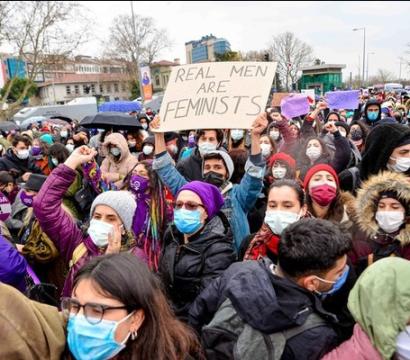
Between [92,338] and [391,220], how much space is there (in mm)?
1759

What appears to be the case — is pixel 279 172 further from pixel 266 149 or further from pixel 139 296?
pixel 139 296

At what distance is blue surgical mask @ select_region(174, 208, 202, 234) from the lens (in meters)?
2.55

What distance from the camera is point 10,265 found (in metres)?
2.22

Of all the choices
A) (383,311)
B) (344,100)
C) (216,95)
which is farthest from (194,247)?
(344,100)

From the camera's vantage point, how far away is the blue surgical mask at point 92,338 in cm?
151

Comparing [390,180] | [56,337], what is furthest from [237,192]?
[56,337]

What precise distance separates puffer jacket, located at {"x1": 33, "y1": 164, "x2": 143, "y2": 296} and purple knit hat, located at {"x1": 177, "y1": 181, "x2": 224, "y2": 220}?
52 centimetres

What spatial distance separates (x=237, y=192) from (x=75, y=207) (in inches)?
72.8

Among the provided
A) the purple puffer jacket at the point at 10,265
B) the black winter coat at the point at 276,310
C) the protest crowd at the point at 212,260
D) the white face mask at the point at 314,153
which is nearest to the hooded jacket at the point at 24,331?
the protest crowd at the point at 212,260

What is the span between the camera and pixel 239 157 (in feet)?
13.5

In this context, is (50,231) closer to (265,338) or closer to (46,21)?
(265,338)

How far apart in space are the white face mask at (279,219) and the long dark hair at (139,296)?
1011 mm

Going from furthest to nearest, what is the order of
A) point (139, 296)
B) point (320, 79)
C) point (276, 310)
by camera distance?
point (320, 79) < point (139, 296) < point (276, 310)

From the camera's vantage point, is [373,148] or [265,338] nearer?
[265,338]
